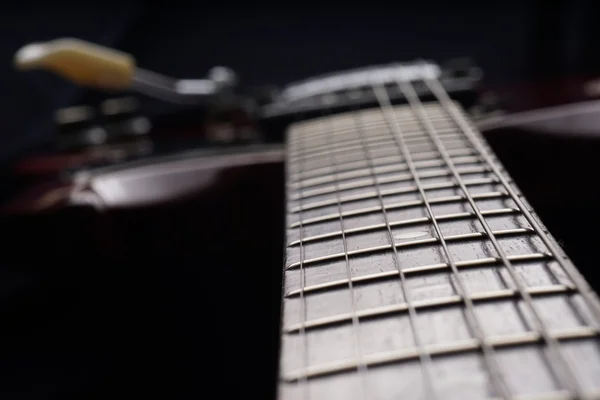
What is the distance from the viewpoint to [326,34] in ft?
5.61

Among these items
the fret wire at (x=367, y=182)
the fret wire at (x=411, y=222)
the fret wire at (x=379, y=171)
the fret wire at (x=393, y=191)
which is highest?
the fret wire at (x=379, y=171)

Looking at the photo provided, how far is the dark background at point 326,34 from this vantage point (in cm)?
163

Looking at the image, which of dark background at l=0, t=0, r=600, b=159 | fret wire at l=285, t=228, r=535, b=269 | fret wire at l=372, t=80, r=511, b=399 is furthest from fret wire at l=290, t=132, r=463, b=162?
dark background at l=0, t=0, r=600, b=159

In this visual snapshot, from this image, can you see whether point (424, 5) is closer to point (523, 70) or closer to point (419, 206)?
point (523, 70)

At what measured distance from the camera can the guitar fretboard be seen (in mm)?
319

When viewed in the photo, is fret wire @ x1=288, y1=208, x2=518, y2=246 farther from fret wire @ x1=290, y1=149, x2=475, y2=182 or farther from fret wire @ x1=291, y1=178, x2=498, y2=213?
fret wire @ x1=290, y1=149, x2=475, y2=182

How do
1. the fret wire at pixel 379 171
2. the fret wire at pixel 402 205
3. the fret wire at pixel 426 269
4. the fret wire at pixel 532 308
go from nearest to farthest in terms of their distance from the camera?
the fret wire at pixel 532 308
the fret wire at pixel 426 269
the fret wire at pixel 402 205
the fret wire at pixel 379 171

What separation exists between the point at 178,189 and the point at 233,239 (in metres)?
0.11

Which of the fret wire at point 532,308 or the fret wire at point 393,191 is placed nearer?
the fret wire at point 532,308

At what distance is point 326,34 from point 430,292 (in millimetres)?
1412

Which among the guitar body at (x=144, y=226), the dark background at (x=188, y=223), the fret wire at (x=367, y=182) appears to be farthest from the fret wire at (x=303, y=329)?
the dark background at (x=188, y=223)

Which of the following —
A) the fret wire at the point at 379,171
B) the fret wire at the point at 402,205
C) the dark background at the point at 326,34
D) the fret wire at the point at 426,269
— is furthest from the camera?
the dark background at the point at 326,34

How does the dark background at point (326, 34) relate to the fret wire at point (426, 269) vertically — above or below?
above

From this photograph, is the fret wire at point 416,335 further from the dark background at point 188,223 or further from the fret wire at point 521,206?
the dark background at point 188,223
